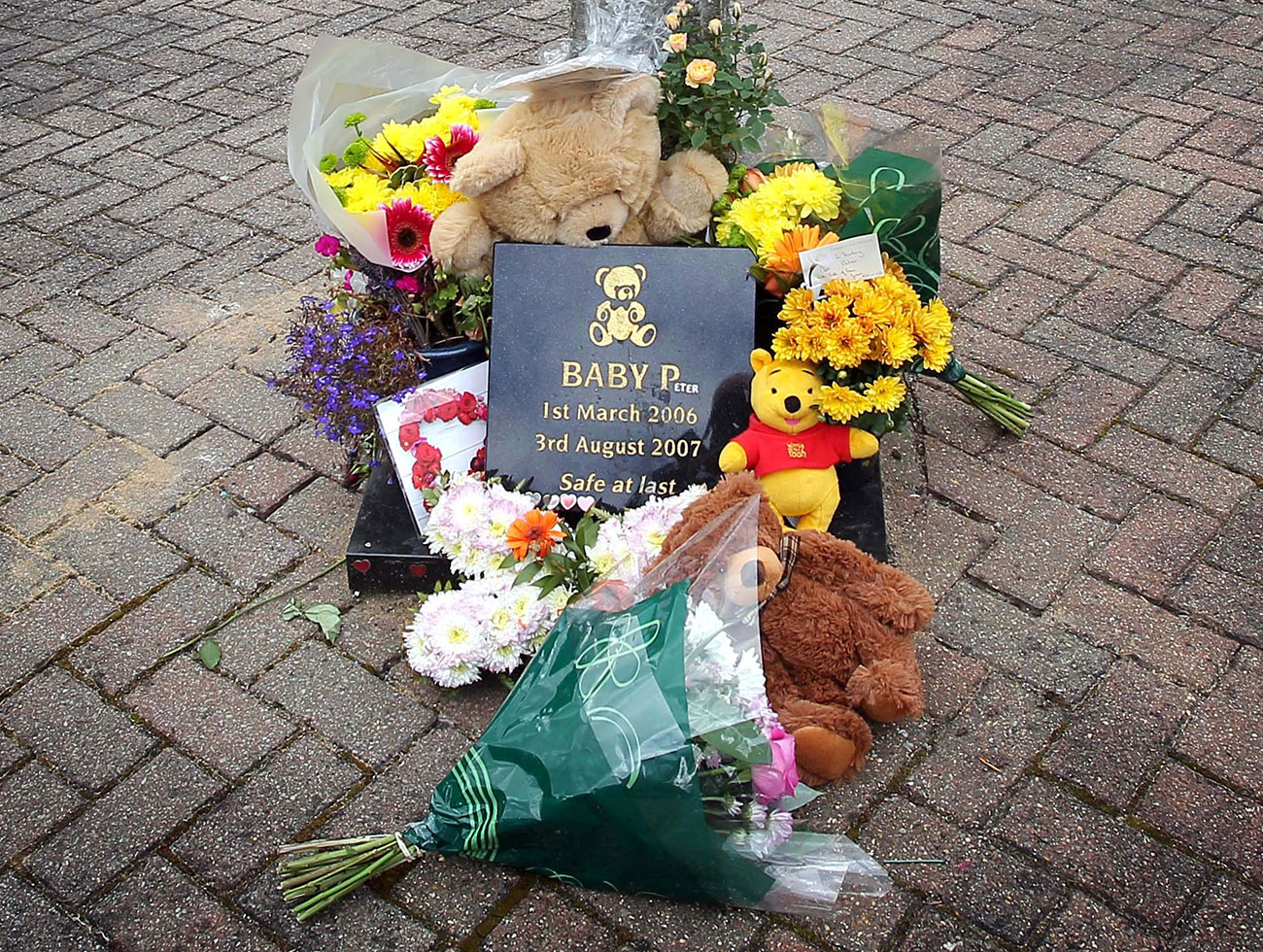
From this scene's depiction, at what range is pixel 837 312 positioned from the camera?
2.86m

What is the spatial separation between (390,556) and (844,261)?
1.38 meters

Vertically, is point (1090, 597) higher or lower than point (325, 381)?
lower

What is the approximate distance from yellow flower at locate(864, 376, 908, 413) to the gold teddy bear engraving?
23.7 inches

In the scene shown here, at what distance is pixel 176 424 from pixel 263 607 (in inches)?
38.1

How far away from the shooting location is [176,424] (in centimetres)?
382

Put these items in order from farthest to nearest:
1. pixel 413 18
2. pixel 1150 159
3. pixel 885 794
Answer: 1. pixel 413 18
2. pixel 1150 159
3. pixel 885 794

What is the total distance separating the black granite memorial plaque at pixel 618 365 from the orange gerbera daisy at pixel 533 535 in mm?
216

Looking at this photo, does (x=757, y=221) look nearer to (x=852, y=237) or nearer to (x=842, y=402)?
(x=852, y=237)

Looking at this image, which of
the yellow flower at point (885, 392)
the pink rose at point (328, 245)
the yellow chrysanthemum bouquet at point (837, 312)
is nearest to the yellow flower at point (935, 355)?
the yellow chrysanthemum bouquet at point (837, 312)

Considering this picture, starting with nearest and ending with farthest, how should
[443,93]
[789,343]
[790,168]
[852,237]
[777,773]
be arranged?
1. [777,773]
2. [789,343]
3. [852,237]
4. [790,168]
5. [443,93]

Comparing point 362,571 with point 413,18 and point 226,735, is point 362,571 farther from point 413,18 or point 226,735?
point 413,18

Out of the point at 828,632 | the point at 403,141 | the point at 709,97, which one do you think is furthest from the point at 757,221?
the point at 828,632

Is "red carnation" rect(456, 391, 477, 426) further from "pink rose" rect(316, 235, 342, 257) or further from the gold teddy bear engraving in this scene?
"pink rose" rect(316, 235, 342, 257)

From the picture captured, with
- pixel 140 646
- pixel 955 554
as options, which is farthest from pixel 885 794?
pixel 140 646
